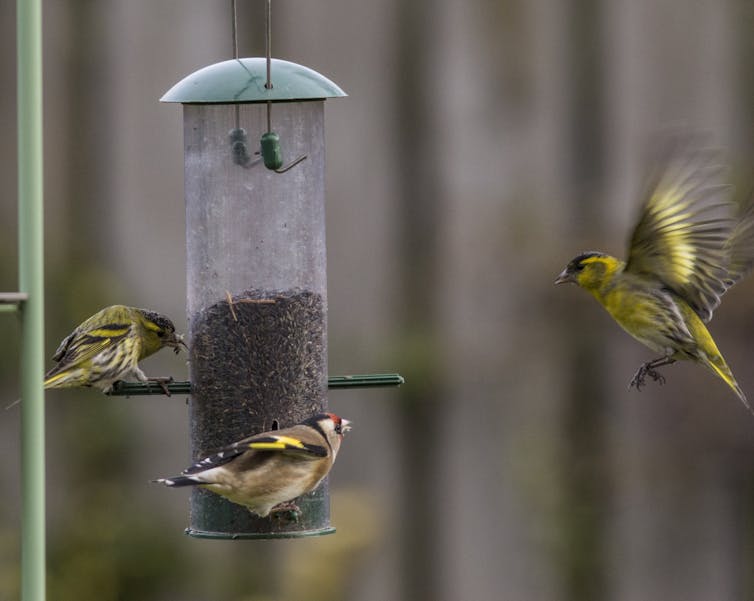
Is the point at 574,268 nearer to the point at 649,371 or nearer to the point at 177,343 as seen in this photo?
the point at 649,371

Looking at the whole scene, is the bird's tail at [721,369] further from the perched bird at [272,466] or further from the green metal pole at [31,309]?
the green metal pole at [31,309]

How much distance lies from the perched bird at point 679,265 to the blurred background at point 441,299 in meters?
0.62

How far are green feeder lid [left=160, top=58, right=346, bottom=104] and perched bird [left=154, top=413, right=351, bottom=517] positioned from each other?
868 millimetres

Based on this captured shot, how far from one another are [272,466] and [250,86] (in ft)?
3.24

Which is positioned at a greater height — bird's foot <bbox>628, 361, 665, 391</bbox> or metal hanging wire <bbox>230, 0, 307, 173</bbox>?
metal hanging wire <bbox>230, 0, 307, 173</bbox>

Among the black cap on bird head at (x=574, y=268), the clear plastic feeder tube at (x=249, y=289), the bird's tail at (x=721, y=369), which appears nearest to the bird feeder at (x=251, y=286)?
the clear plastic feeder tube at (x=249, y=289)

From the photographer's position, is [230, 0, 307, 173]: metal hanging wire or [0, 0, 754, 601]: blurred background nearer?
[230, 0, 307, 173]: metal hanging wire

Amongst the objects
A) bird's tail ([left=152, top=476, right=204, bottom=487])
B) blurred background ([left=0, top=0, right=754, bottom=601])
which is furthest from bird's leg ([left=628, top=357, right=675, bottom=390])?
bird's tail ([left=152, top=476, right=204, bottom=487])

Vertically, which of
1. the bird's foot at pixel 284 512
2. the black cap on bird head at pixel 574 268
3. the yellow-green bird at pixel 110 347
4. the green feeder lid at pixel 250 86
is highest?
the green feeder lid at pixel 250 86

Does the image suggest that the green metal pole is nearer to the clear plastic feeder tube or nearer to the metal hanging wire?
the metal hanging wire

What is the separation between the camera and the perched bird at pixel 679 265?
185 inches

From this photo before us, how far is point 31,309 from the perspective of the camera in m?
3.01

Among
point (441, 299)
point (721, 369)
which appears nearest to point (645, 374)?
point (721, 369)

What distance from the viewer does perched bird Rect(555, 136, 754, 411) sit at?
4.71 metres
